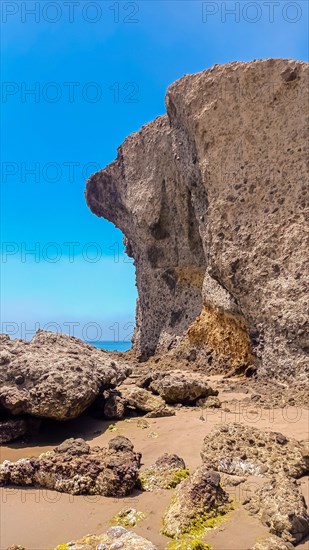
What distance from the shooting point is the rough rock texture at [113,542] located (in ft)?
→ 10.8

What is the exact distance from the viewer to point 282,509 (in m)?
3.71

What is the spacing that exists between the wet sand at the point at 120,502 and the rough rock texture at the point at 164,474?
5.2 inches

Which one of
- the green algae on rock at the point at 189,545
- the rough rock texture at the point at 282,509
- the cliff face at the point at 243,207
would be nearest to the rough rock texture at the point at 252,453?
the rough rock texture at the point at 282,509

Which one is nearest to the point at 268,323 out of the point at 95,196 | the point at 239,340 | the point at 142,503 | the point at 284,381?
the point at 284,381

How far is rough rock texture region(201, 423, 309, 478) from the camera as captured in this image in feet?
16.0

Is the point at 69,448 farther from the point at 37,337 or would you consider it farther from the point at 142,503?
the point at 37,337

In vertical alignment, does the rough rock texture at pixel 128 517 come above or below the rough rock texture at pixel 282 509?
below

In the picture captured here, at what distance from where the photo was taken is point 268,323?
1045 centimetres

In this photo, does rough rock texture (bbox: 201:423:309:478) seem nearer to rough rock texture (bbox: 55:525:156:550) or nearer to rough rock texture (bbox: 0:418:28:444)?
rough rock texture (bbox: 55:525:156:550)

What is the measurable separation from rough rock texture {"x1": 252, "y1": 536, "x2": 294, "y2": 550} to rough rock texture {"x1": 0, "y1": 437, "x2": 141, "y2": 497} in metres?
1.55

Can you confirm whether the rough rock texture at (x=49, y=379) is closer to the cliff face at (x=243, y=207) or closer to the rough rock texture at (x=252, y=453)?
the rough rock texture at (x=252, y=453)

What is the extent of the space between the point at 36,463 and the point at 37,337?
4083 millimetres

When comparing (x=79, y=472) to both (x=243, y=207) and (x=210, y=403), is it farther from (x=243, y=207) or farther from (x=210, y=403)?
(x=243, y=207)

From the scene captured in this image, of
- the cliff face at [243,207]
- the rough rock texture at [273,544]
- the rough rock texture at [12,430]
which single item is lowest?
the rough rock texture at [273,544]
